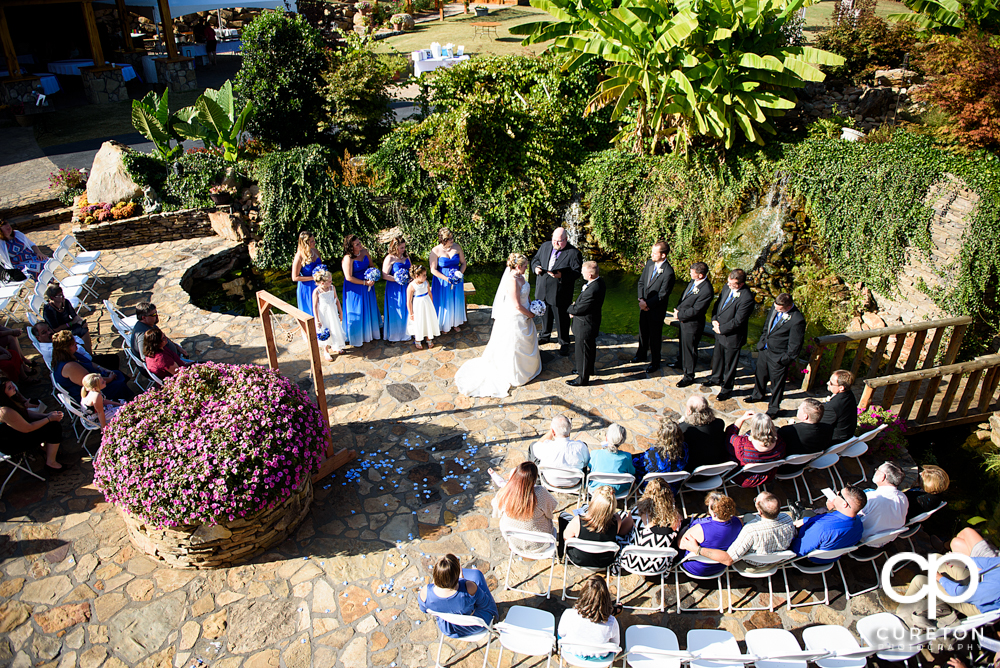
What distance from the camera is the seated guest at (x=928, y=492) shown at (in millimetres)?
5475

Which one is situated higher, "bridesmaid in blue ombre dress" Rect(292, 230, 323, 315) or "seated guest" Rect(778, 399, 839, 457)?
"bridesmaid in blue ombre dress" Rect(292, 230, 323, 315)

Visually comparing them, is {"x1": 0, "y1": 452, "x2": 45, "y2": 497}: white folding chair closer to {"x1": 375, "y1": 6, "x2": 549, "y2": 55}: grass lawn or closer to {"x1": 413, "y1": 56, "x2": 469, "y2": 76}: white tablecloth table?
{"x1": 413, "y1": 56, "x2": 469, "y2": 76}: white tablecloth table

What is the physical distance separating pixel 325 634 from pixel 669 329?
283 inches

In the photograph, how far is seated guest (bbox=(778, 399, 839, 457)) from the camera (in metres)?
6.20

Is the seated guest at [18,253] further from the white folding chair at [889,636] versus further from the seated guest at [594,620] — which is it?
the white folding chair at [889,636]

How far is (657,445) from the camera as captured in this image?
5961mm

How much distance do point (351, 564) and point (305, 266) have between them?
4.36 meters

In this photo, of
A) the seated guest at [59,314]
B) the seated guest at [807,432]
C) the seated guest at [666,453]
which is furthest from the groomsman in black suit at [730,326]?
the seated guest at [59,314]

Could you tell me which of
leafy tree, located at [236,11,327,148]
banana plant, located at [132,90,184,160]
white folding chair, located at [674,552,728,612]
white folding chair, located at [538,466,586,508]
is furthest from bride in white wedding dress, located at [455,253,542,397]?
banana plant, located at [132,90,184,160]

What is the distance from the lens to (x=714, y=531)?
5.16 meters

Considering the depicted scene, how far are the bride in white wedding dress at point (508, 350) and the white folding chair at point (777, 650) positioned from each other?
4.03m

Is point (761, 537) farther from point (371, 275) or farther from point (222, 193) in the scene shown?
point (222, 193)

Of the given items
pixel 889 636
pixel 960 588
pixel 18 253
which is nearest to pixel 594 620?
pixel 889 636

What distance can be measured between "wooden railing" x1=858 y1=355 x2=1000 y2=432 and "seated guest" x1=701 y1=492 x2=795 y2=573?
2.99m
